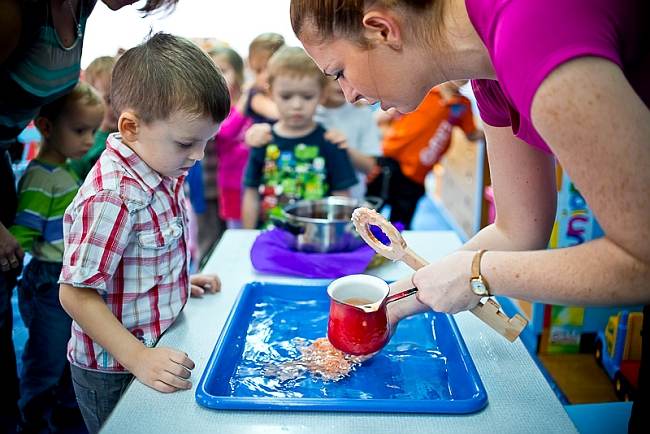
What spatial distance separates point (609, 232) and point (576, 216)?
1.57 meters

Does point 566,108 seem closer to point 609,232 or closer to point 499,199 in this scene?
point 609,232

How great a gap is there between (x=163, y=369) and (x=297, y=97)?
1318 mm

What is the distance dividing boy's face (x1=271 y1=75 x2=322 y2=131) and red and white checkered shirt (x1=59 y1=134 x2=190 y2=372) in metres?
0.94

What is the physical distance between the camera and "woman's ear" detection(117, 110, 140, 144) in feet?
3.47

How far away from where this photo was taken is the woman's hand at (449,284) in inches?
33.0

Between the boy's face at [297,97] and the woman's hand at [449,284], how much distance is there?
1.28 m

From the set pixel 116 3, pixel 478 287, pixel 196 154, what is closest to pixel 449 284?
pixel 478 287

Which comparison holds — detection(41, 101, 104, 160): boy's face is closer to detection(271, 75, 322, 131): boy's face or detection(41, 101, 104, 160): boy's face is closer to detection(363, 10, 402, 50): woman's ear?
detection(271, 75, 322, 131): boy's face

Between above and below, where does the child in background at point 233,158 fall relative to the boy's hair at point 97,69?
below

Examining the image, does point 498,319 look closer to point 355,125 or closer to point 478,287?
point 478,287

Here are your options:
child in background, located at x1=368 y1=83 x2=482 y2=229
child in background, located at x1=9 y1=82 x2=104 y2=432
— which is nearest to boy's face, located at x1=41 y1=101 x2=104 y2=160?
child in background, located at x1=9 y1=82 x2=104 y2=432

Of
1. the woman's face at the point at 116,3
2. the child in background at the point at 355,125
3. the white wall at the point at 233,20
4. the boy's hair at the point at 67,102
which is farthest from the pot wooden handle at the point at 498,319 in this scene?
the white wall at the point at 233,20

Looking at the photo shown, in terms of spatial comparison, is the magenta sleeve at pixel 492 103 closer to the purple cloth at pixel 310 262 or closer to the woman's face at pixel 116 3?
the purple cloth at pixel 310 262

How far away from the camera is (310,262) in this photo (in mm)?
1429
